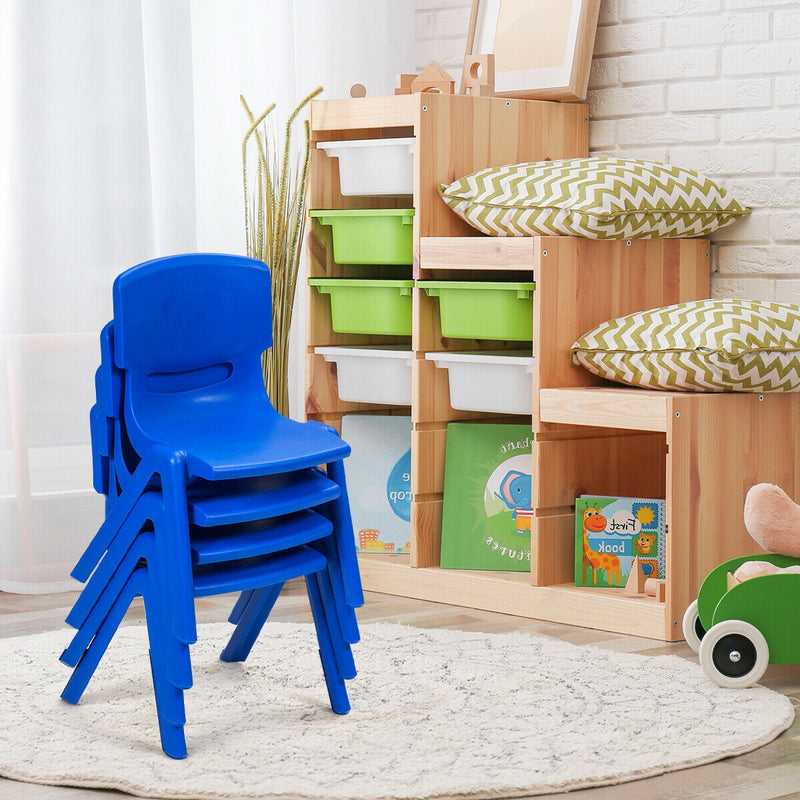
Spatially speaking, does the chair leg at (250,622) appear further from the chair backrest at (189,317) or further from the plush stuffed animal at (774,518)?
the plush stuffed animal at (774,518)

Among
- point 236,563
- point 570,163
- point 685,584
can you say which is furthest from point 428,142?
point 236,563

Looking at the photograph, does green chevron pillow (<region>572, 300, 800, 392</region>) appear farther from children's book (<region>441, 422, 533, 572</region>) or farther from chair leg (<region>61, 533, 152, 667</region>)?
chair leg (<region>61, 533, 152, 667</region>)

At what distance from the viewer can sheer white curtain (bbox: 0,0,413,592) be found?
9.38 ft

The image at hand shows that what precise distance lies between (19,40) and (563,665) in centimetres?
169

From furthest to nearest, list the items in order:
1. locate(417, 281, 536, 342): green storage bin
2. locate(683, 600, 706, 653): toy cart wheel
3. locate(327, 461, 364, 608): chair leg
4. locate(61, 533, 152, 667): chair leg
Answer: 1. locate(417, 281, 536, 342): green storage bin
2. locate(683, 600, 706, 653): toy cart wheel
3. locate(327, 461, 364, 608): chair leg
4. locate(61, 533, 152, 667): chair leg

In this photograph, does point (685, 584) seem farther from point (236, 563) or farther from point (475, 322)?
point (236, 563)

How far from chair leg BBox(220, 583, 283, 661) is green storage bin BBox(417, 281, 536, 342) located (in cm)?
78

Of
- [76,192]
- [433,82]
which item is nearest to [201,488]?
[76,192]

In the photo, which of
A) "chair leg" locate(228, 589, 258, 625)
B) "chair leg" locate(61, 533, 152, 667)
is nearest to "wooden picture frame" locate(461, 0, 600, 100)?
"chair leg" locate(228, 589, 258, 625)

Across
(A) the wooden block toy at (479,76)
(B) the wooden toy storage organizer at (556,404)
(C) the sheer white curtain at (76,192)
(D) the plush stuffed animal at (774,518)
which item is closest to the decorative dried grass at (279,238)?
(B) the wooden toy storage organizer at (556,404)

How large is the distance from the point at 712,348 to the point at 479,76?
95 cm

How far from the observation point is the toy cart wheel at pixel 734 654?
7.00 feet

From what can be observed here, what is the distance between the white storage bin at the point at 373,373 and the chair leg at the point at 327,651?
94 centimetres

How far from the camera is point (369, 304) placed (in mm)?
2959
